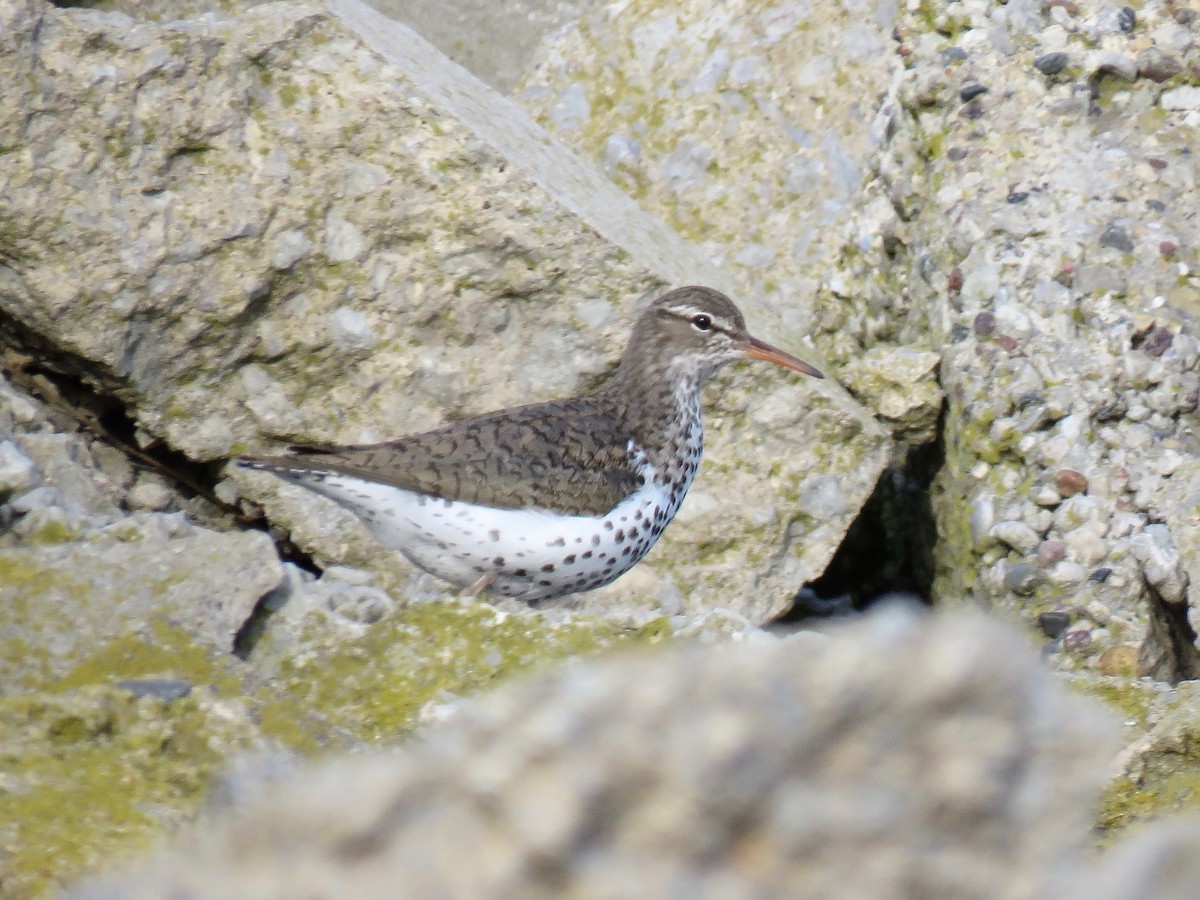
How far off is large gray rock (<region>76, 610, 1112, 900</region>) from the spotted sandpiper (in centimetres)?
415

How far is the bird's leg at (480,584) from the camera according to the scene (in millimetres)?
6277

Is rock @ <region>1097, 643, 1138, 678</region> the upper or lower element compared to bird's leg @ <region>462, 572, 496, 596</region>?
upper

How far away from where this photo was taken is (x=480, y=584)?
6.27 metres

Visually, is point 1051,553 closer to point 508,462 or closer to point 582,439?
point 582,439

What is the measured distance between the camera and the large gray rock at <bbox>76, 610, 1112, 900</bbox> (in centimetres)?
175

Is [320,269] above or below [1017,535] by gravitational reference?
below

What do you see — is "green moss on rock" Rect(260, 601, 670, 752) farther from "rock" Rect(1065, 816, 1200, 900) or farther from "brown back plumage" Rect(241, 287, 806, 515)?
"rock" Rect(1065, 816, 1200, 900)

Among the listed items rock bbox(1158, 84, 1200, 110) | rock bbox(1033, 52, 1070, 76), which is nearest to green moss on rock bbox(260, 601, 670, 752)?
rock bbox(1033, 52, 1070, 76)

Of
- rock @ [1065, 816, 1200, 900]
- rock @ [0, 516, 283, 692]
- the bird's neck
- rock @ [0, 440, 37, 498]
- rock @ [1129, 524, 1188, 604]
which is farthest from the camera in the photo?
the bird's neck

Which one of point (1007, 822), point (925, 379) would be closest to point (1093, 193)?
point (925, 379)

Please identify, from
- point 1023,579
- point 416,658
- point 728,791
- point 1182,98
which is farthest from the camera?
point 1182,98

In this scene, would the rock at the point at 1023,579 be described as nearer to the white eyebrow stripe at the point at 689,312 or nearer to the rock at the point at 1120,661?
the rock at the point at 1120,661

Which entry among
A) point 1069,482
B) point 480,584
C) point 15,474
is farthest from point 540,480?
point 1069,482

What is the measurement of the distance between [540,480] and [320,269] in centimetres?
123
